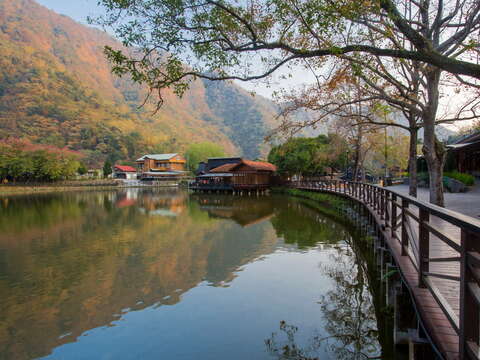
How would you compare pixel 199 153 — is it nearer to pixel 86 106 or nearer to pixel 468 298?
pixel 86 106

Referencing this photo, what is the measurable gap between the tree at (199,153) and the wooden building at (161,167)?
3381 mm

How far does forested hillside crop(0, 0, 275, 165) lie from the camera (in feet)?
281

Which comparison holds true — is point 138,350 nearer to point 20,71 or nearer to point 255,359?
point 255,359

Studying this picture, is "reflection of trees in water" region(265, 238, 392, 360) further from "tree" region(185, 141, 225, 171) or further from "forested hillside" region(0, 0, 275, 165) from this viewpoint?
"tree" region(185, 141, 225, 171)

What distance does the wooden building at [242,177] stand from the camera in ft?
147

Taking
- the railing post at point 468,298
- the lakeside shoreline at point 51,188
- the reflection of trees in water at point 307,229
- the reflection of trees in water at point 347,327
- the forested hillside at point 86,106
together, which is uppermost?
the forested hillside at point 86,106

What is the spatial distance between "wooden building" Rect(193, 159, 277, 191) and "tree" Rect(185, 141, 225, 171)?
122ft

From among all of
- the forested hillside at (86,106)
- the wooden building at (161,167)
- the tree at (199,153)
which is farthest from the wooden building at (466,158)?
the tree at (199,153)

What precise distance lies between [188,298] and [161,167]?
74469 mm

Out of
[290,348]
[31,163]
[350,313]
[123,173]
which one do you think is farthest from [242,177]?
[123,173]

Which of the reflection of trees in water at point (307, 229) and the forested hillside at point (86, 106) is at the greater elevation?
the forested hillside at point (86, 106)

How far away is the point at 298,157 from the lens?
39.3 metres

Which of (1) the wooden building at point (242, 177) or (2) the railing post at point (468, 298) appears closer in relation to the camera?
(2) the railing post at point (468, 298)

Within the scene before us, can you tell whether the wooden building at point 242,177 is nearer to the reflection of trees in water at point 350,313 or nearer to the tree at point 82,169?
the tree at point 82,169
